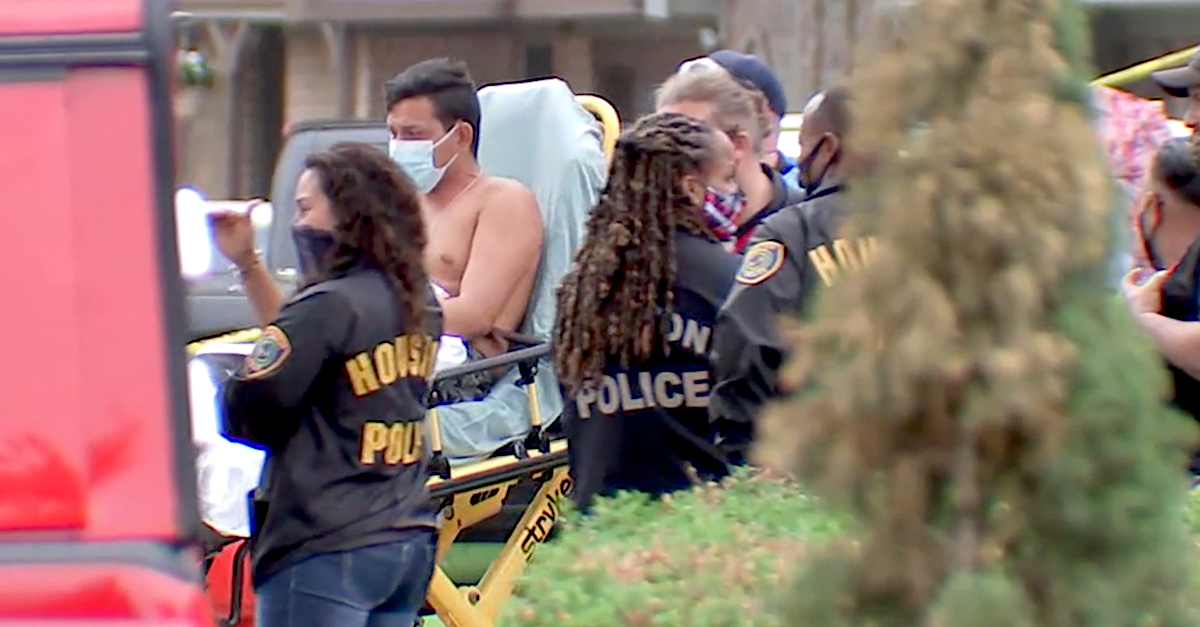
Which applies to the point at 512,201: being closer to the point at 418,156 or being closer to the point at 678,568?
the point at 418,156

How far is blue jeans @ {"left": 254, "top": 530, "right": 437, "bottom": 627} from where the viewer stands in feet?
13.0

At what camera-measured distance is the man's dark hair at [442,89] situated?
5.22m

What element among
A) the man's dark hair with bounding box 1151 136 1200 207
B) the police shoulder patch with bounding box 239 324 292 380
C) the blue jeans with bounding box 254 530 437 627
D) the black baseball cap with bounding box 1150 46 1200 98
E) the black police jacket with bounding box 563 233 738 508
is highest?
the black baseball cap with bounding box 1150 46 1200 98

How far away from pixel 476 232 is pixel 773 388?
143 centimetres

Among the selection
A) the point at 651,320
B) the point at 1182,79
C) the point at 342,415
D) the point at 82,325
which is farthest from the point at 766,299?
the point at 82,325

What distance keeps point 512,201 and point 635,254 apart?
1.07m

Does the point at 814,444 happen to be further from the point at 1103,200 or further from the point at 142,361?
the point at 142,361

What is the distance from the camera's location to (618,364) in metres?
4.45

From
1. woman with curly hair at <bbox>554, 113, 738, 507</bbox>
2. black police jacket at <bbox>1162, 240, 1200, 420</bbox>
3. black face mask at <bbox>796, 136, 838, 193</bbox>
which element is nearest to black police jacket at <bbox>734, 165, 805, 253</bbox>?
black face mask at <bbox>796, 136, 838, 193</bbox>

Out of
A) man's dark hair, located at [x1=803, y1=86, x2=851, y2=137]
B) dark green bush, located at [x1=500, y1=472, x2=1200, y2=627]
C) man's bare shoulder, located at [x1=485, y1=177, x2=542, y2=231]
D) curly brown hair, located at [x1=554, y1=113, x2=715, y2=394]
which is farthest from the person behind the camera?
A: man's bare shoulder, located at [x1=485, y1=177, x2=542, y2=231]

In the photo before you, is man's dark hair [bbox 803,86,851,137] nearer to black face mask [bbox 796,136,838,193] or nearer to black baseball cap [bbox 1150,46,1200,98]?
black face mask [bbox 796,136,838,193]

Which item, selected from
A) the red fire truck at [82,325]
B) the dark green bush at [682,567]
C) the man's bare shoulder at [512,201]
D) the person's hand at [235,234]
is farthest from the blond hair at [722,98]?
the red fire truck at [82,325]

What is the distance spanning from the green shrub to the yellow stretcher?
6.15 feet

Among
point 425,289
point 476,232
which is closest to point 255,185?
point 476,232
